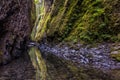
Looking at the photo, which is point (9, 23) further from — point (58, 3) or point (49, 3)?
point (49, 3)

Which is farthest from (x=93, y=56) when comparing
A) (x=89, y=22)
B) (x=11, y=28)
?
(x=11, y=28)

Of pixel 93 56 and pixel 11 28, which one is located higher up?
pixel 11 28

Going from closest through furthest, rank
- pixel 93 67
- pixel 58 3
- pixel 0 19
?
pixel 93 67 → pixel 0 19 → pixel 58 3

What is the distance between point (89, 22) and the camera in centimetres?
1509

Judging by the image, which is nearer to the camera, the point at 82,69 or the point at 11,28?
the point at 82,69

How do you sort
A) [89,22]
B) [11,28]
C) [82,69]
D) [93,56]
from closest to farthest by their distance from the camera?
[82,69] → [93,56] → [89,22] → [11,28]

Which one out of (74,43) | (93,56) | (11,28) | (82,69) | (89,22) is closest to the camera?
(82,69)

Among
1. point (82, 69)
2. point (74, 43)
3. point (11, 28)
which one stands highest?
point (11, 28)

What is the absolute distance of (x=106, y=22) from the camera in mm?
13992

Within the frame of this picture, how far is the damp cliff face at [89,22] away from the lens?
13607 mm

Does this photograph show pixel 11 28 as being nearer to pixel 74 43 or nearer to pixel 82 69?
pixel 74 43

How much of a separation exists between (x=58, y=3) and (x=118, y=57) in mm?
13917

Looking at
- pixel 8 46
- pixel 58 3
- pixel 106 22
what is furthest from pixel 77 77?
pixel 58 3

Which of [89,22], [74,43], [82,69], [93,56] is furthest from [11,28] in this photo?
[82,69]
